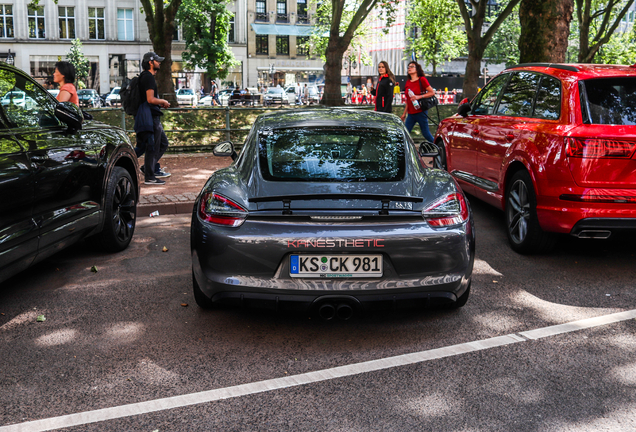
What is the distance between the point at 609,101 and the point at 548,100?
0.60 meters

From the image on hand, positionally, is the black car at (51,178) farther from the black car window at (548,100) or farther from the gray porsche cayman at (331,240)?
the black car window at (548,100)

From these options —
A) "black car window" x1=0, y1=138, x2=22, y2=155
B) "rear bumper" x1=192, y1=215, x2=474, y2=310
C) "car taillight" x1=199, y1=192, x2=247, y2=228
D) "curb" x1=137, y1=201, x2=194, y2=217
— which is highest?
"black car window" x1=0, y1=138, x2=22, y2=155

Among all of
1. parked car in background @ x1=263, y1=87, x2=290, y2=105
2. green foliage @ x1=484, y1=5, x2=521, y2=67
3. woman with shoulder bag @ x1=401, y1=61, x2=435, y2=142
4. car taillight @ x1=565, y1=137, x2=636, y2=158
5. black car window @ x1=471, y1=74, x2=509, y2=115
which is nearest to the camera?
car taillight @ x1=565, y1=137, x2=636, y2=158

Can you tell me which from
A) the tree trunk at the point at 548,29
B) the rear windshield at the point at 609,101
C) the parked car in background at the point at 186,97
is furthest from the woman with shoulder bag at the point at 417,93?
the parked car in background at the point at 186,97

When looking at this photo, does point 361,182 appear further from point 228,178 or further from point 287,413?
point 287,413

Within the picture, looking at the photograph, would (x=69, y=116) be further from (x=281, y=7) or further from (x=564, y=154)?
(x=281, y=7)

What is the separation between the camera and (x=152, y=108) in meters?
10.2

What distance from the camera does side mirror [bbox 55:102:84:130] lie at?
5.25m

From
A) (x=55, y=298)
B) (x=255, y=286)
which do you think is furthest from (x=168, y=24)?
(x=255, y=286)

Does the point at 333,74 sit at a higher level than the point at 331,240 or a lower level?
higher

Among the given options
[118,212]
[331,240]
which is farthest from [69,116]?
[331,240]

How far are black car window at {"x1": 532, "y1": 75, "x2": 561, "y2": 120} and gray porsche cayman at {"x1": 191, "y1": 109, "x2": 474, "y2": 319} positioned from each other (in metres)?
2.27

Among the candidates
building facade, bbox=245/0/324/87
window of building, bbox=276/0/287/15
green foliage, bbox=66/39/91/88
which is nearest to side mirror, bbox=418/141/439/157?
green foliage, bbox=66/39/91/88

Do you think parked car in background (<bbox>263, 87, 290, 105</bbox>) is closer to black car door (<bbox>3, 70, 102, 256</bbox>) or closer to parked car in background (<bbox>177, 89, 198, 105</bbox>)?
parked car in background (<bbox>177, 89, 198, 105</bbox>)
